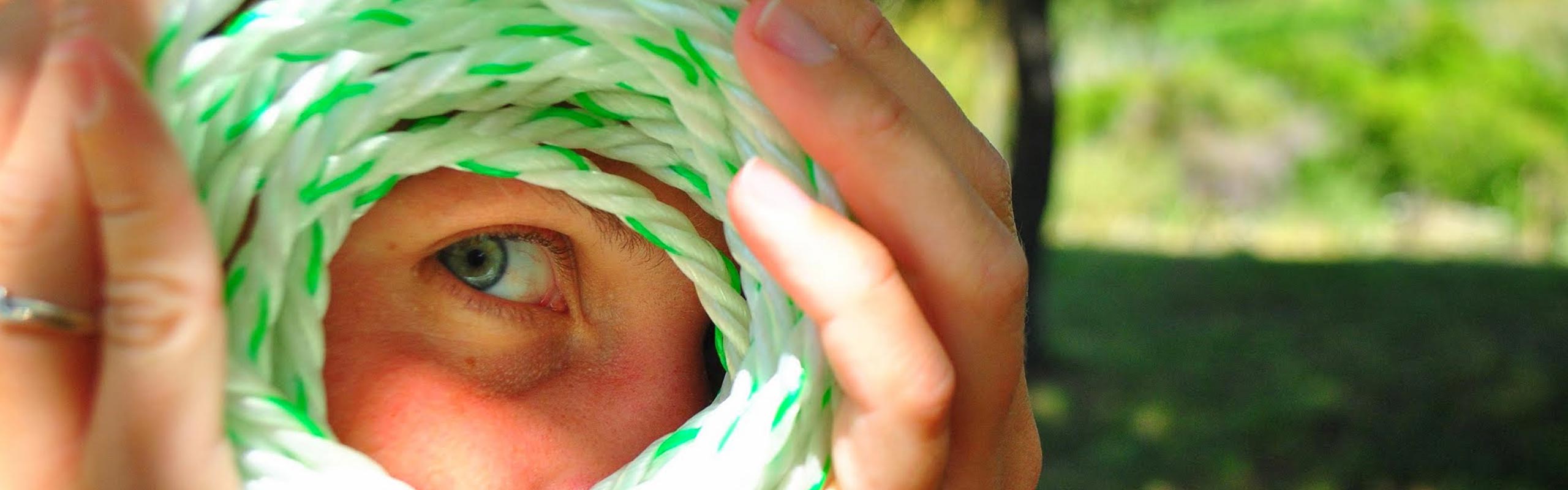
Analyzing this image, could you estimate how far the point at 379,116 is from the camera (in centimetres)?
67

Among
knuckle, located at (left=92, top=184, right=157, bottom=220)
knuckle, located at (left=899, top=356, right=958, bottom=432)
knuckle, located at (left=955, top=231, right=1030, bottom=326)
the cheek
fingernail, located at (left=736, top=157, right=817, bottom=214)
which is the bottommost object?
the cheek

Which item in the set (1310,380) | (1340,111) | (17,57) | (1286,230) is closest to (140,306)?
(17,57)

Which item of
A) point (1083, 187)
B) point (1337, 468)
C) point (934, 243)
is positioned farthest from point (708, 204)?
point (1083, 187)

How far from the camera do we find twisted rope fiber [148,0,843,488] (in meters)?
0.63

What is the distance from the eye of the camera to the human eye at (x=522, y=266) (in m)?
0.79

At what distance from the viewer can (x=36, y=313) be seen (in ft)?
1.79

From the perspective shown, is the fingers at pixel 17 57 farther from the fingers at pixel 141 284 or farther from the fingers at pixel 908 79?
the fingers at pixel 908 79

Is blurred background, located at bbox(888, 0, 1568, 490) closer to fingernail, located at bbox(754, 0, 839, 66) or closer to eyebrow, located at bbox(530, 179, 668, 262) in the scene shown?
eyebrow, located at bbox(530, 179, 668, 262)

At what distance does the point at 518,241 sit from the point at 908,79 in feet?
0.87

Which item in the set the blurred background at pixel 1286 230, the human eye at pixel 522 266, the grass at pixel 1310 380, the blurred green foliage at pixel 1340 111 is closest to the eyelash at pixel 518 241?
the human eye at pixel 522 266

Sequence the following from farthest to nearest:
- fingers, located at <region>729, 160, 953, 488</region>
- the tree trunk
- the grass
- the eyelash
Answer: the tree trunk < the grass < the eyelash < fingers, located at <region>729, 160, 953, 488</region>

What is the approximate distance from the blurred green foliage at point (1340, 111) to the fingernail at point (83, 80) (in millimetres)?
12394

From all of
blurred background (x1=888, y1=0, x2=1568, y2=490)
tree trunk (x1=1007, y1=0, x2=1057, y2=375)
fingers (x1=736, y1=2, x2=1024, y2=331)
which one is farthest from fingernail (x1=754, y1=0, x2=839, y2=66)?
tree trunk (x1=1007, y1=0, x2=1057, y2=375)

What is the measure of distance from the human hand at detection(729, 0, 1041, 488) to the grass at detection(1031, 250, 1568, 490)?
11.2 feet
